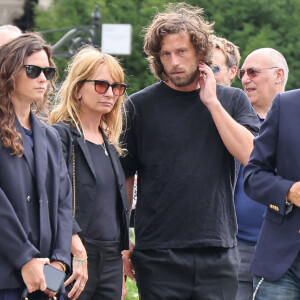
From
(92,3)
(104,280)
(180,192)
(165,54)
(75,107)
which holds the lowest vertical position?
(92,3)

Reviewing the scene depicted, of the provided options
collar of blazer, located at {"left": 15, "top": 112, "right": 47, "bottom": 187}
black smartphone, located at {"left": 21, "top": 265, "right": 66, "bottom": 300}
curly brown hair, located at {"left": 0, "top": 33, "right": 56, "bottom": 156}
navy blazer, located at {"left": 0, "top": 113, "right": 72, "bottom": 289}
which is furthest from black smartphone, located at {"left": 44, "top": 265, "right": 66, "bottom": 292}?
curly brown hair, located at {"left": 0, "top": 33, "right": 56, "bottom": 156}

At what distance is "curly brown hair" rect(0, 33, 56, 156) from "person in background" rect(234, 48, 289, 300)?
2218 mm

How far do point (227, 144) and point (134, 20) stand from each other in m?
19.4

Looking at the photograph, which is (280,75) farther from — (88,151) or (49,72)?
(49,72)

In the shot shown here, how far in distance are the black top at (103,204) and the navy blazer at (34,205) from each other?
1.20 ft

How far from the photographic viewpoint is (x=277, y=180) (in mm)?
4727

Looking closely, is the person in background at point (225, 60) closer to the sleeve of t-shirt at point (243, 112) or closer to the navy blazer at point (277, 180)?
the sleeve of t-shirt at point (243, 112)

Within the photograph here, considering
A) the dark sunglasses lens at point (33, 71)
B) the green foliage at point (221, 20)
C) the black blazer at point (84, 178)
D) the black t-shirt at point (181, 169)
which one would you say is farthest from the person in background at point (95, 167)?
→ the green foliage at point (221, 20)

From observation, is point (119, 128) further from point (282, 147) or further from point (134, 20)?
point (134, 20)

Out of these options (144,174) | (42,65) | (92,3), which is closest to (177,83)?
(144,174)

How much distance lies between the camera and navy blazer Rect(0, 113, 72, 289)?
4.45 metres

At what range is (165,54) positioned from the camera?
18.4 ft

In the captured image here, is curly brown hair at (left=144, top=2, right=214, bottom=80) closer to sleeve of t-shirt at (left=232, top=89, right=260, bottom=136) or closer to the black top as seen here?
sleeve of t-shirt at (left=232, top=89, right=260, bottom=136)

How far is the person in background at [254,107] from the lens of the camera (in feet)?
21.4
